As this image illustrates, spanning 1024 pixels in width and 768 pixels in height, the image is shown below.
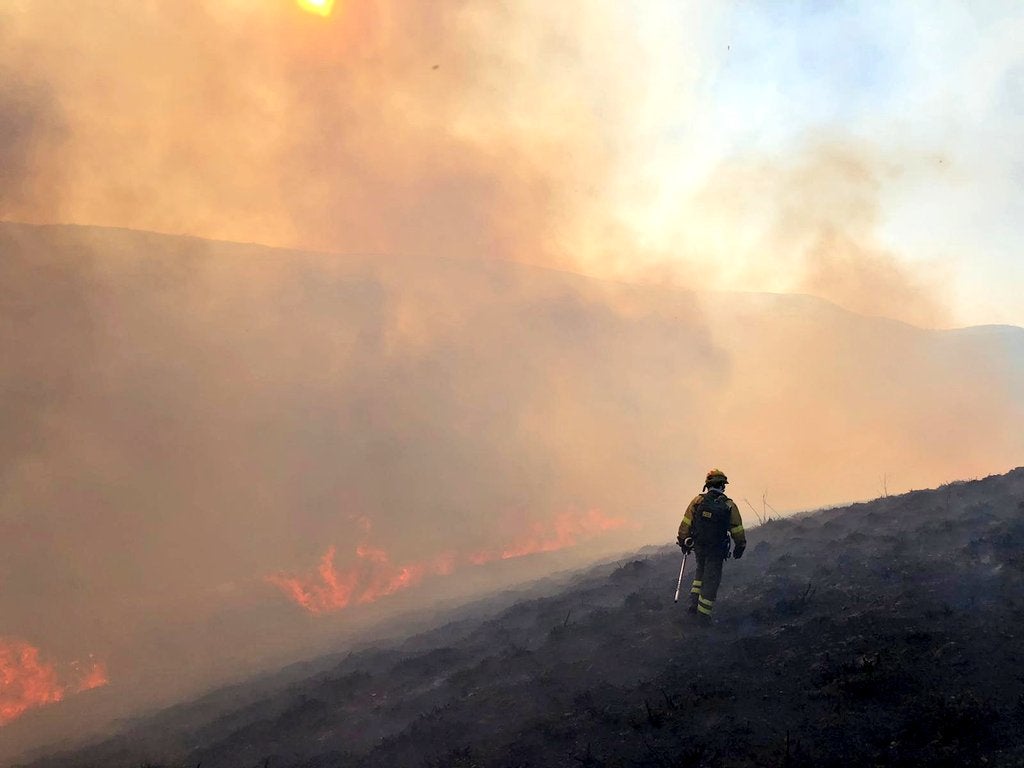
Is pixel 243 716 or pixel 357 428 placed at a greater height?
pixel 357 428

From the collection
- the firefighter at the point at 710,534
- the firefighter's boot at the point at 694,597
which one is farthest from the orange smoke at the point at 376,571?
the firefighter at the point at 710,534

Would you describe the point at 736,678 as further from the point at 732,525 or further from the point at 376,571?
the point at 376,571

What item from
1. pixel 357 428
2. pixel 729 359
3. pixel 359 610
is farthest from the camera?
pixel 729 359

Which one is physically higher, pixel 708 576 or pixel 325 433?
pixel 325 433

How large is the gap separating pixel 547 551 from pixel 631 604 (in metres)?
33.1

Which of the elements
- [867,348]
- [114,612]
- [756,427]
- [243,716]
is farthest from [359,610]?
[867,348]

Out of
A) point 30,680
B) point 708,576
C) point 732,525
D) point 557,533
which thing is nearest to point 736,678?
point 708,576

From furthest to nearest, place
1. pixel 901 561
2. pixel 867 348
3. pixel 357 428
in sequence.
A: 1. pixel 867 348
2. pixel 357 428
3. pixel 901 561

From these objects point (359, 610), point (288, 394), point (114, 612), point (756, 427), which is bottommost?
point (359, 610)

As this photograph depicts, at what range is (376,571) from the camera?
3847cm

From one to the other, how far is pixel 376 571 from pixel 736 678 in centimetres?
3507

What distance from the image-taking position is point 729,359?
11031 centimetres

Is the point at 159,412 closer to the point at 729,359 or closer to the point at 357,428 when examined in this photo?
the point at 357,428

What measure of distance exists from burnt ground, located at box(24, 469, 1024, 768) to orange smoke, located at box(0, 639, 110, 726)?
52.4 feet
